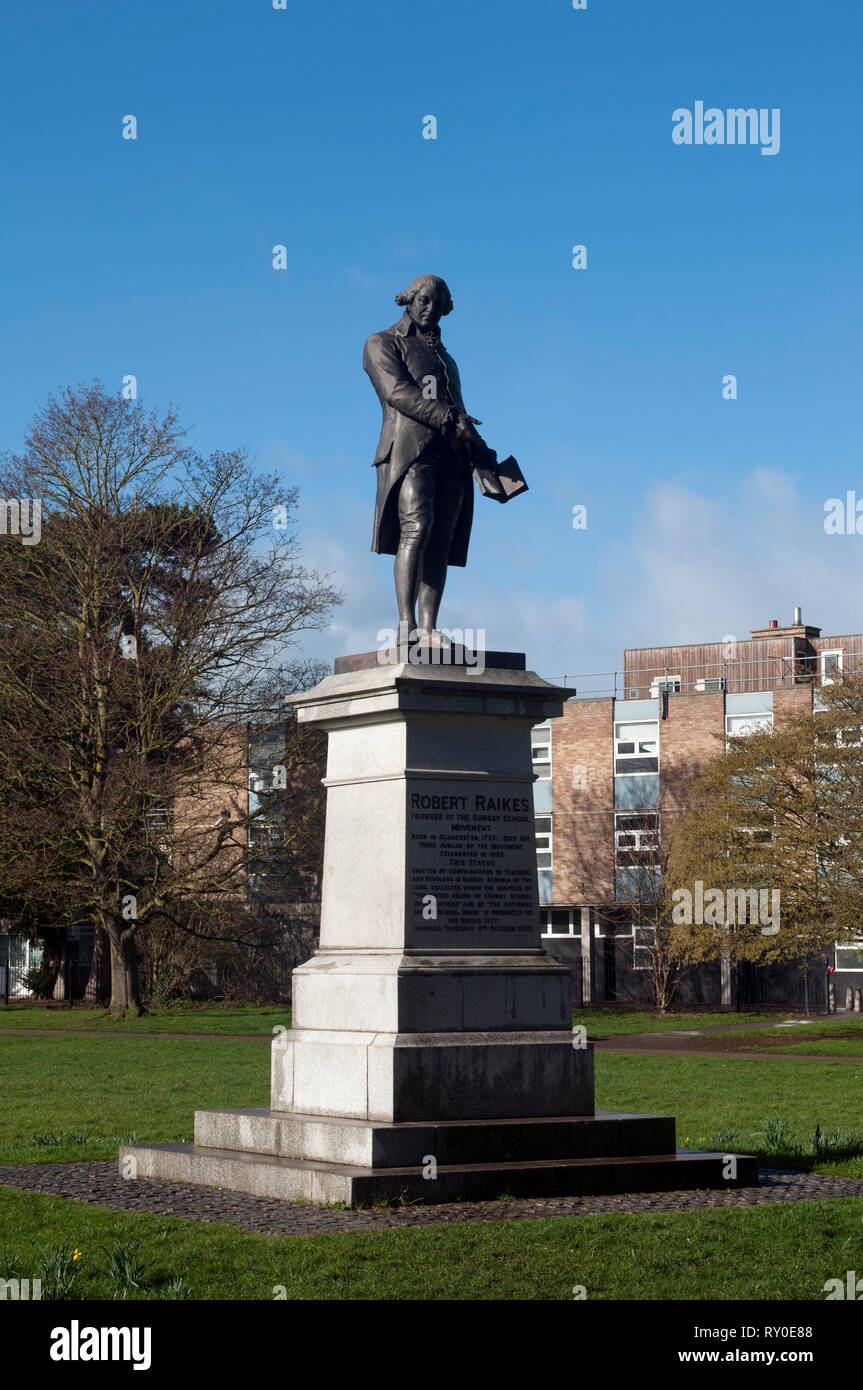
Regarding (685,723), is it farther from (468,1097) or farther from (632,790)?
(468,1097)

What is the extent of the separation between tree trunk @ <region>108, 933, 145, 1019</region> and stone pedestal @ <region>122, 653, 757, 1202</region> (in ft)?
101

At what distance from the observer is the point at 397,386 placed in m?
13.2

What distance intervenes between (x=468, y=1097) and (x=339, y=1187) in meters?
1.38

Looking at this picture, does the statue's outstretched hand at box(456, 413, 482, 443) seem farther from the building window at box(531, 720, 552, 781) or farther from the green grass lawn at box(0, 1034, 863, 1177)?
the building window at box(531, 720, 552, 781)

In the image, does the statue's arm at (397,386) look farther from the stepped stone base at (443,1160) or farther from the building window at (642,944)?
the building window at (642,944)

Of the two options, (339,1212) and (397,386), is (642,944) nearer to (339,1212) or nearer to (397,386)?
(397,386)

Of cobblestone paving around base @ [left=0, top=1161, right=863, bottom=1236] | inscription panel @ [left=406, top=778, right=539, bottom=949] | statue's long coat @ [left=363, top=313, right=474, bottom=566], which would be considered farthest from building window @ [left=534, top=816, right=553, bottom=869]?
inscription panel @ [left=406, top=778, right=539, bottom=949]

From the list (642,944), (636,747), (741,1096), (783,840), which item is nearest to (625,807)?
(636,747)

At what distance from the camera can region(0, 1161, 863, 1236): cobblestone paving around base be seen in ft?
32.1

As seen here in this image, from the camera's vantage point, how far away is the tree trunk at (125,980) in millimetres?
42719

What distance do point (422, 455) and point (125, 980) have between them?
32.3 m

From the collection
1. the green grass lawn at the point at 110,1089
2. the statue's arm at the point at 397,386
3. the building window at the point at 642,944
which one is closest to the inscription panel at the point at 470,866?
the statue's arm at the point at 397,386

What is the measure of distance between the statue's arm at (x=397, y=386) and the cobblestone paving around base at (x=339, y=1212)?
5.86 metres
